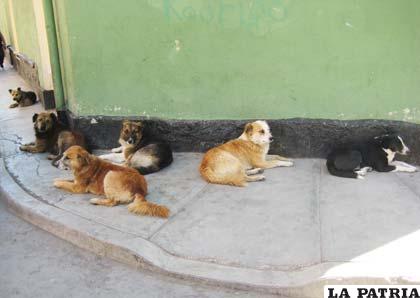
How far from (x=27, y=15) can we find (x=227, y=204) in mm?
8526

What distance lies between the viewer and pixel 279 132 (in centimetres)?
690

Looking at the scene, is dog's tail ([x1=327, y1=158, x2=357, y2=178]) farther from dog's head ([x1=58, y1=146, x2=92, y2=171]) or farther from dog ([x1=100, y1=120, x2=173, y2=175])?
dog's head ([x1=58, y1=146, x2=92, y2=171])

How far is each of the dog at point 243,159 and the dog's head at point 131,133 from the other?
1.11 meters

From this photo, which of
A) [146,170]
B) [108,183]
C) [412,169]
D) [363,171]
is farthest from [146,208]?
[412,169]

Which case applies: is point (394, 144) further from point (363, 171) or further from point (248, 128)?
point (248, 128)

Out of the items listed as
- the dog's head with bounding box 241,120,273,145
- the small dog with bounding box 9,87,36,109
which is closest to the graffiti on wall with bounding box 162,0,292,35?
the dog's head with bounding box 241,120,273,145

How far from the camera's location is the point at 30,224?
5.68 metres

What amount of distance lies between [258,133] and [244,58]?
3.49 ft

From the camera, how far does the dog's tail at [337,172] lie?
20.1 ft

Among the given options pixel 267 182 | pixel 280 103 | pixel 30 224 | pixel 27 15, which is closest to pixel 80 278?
pixel 30 224

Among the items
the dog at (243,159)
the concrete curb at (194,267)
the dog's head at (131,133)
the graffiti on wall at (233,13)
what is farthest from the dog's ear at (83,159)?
the graffiti on wall at (233,13)

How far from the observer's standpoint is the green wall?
248 inches

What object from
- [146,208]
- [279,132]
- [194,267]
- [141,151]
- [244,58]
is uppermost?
[244,58]

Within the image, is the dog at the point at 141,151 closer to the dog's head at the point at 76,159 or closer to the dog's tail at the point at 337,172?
the dog's head at the point at 76,159
